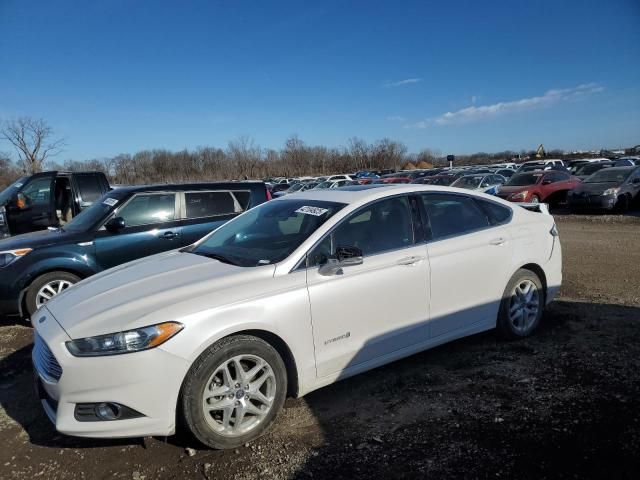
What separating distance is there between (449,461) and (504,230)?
2.43 meters

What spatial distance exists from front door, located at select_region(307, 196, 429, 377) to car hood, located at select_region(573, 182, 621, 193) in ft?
45.1

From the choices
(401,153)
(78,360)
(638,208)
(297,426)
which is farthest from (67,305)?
(401,153)

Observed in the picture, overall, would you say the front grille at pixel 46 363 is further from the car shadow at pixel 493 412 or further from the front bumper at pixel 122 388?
the car shadow at pixel 493 412

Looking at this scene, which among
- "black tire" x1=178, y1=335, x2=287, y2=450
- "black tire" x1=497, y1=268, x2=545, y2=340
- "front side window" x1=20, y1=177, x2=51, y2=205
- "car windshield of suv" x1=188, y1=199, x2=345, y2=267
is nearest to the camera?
"black tire" x1=178, y1=335, x2=287, y2=450

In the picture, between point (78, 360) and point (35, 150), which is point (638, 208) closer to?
point (78, 360)

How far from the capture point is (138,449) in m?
3.12

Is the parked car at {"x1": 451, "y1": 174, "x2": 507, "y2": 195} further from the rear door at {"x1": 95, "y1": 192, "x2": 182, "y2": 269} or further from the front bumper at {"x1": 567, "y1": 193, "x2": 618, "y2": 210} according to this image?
the rear door at {"x1": 95, "y1": 192, "x2": 182, "y2": 269}

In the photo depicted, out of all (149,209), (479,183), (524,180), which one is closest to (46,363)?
(149,209)

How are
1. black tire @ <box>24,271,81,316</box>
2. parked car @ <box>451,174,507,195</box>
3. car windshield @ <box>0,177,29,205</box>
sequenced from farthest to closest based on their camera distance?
parked car @ <box>451,174,507,195</box>
car windshield @ <box>0,177,29,205</box>
black tire @ <box>24,271,81,316</box>

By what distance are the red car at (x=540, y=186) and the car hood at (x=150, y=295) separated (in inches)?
576

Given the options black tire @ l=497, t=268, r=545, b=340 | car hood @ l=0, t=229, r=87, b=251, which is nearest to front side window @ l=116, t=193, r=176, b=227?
car hood @ l=0, t=229, r=87, b=251

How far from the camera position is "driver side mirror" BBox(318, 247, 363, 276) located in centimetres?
336

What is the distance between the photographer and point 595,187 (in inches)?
603

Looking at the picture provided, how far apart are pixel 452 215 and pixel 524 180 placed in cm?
1449
